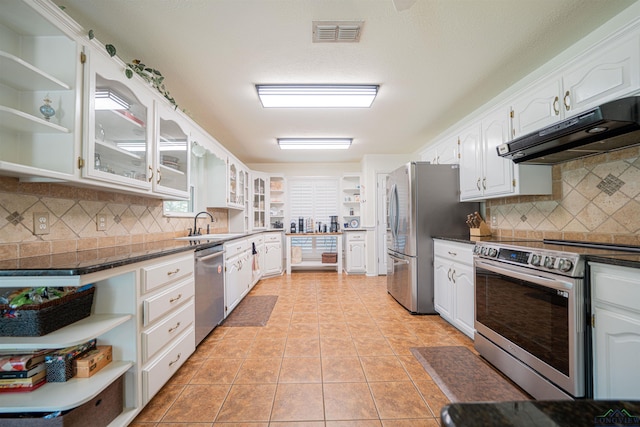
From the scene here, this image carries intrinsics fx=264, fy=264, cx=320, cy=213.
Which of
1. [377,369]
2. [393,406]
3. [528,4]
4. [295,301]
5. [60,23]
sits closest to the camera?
[60,23]

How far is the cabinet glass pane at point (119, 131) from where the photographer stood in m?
1.59

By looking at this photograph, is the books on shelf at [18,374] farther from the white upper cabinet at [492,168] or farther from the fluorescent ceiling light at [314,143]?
the fluorescent ceiling light at [314,143]

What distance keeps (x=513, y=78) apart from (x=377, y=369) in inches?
112

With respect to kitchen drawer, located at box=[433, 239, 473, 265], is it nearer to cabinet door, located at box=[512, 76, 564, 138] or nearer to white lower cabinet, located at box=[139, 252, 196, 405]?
cabinet door, located at box=[512, 76, 564, 138]

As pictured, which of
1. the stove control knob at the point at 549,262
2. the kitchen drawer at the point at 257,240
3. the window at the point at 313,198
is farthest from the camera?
the window at the point at 313,198

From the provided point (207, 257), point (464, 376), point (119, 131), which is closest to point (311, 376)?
point (464, 376)

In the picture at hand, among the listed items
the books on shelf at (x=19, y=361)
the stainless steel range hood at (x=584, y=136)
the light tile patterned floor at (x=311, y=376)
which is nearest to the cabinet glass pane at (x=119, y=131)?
the books on shelf at (x=19, y=361)

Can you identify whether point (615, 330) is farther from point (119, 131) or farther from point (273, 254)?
point (273, 254)

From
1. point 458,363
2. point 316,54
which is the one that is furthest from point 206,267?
point 458,363

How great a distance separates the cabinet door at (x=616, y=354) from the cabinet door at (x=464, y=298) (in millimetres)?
948

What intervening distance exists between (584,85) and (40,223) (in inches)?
135

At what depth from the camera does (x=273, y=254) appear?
4949 mm

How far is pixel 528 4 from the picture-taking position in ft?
5.41

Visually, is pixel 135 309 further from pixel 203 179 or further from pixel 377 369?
pixel 203 179
